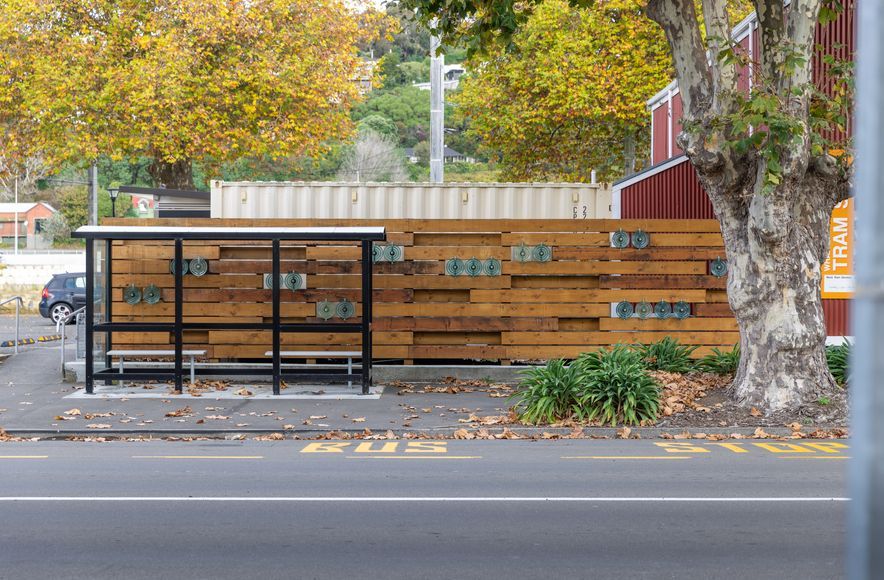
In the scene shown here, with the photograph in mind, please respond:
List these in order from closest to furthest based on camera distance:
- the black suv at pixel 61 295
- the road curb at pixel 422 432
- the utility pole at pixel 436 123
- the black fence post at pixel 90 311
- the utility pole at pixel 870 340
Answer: the utility pole at pixel 870 340
the road curb at pixel 422 432
the black fence post at pixel 90 311
the utility pole at pixel 436 123
the black suv at pixel 61 295

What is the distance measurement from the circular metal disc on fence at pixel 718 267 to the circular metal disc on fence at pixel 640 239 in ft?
3.48

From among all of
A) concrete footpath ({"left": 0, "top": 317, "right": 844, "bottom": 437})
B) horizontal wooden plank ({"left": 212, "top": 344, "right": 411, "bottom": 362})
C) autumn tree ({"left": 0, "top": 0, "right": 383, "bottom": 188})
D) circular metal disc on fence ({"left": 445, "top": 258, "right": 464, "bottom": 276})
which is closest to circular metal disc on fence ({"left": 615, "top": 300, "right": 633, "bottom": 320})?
concrete footpath ({"left": 0, "top": 317, "right": 844, "bottom": 437})

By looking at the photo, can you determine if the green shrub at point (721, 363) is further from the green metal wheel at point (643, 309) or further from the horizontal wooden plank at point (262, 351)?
the horizontal wooden plank at point (262, 351)

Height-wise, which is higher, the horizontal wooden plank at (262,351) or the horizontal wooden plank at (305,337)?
the horizontal wooden plank at (305,337)

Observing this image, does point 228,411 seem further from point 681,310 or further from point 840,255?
point 840,255

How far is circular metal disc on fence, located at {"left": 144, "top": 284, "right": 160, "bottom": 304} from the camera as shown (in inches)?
652

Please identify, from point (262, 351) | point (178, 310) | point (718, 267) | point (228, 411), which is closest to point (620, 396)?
Result: point (718, 267)

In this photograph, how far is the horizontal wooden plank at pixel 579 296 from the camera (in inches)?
650

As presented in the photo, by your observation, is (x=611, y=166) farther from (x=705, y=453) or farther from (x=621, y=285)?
(x=705, y=453)

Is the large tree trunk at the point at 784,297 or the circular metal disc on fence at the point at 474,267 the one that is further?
the circular metal disc on fence at the point at 474,267

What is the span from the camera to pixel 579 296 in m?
16.5

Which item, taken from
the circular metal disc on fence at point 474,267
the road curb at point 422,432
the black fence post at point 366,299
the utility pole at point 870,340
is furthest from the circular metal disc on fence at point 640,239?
the utility pole at point 870,340

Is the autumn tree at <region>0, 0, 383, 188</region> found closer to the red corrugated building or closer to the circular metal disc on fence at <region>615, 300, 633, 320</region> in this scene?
the red corrugated building

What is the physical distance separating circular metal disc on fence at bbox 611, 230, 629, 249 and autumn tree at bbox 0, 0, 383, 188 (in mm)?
17438
